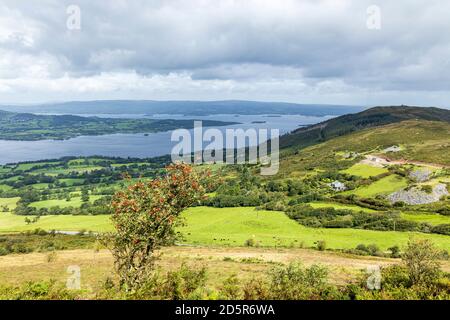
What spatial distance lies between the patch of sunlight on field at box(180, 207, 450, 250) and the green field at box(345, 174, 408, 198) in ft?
100.0

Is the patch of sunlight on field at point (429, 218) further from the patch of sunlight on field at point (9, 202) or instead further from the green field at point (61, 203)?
the patch of sunlight on field at point (9, 202)

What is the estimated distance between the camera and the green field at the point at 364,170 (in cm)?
13225

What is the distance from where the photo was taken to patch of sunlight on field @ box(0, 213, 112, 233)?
10144 centimetres

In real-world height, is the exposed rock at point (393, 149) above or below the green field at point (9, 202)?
above

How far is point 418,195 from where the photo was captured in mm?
98438

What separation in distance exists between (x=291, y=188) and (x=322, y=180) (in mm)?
14770

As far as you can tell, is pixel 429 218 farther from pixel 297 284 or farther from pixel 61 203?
pixel 61 203

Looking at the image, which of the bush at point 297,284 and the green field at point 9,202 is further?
the green field at point 9,202

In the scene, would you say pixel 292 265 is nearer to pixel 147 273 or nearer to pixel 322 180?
pixel 147 273

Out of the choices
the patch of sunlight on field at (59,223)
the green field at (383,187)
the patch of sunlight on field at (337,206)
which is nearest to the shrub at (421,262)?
the patch of sunlight on field at (337,206)

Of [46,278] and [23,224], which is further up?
[46,278]

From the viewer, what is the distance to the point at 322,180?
138 metres

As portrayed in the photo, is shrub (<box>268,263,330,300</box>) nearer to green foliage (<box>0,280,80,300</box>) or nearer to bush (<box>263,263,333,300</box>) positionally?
bush (<box>263,263,333,300</box>)
